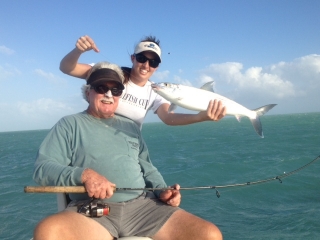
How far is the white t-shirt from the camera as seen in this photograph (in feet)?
14.0

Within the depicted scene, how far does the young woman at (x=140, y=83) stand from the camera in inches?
150

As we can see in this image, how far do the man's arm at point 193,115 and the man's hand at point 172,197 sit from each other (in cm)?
99

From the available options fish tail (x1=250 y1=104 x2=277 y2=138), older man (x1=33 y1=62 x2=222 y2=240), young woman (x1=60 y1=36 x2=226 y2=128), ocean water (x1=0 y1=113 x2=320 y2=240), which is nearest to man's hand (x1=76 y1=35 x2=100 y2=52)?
young woman (x1=60 y1=36 x2=226 y2=128)

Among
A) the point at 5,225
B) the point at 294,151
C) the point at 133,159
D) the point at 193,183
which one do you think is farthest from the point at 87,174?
the point at 294,151

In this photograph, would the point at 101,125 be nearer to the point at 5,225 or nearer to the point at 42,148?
the point at 42,148

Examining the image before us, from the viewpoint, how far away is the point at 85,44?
3787mm

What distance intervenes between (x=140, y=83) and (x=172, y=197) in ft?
5.95

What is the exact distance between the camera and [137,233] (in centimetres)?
319

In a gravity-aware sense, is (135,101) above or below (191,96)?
below

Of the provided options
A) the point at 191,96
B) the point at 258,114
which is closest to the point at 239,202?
the point at 258,114

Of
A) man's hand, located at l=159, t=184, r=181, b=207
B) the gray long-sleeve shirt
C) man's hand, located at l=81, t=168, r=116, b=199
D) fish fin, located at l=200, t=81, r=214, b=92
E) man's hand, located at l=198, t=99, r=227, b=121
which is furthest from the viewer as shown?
fish fin, located at l=200, t=81, r=214, b=92

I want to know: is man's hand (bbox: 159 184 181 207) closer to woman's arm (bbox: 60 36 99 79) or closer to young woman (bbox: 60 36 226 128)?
young woman (bbox: 60 36 226 128)

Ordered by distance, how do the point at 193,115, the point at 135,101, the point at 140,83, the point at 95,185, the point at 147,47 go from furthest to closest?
the point at 140,83, the point at 135,101, the point at 147,47, the point at 193,115, the point at 95,185

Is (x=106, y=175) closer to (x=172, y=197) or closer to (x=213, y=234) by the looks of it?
(x=172, y=197)
